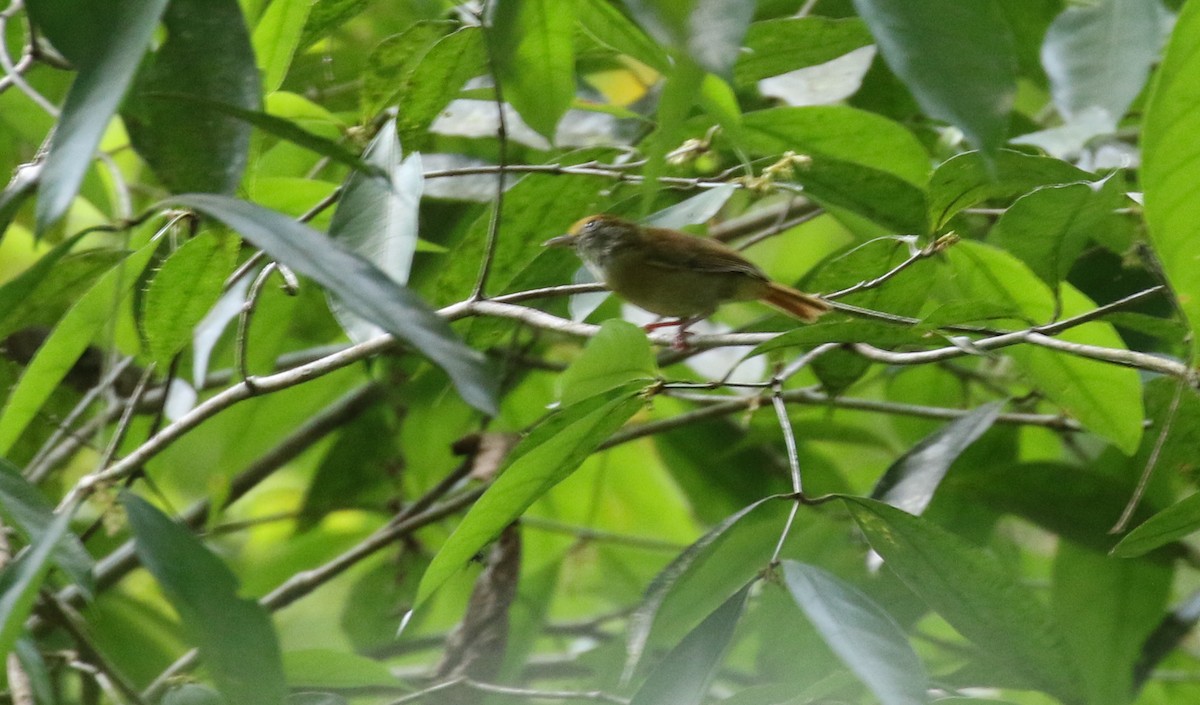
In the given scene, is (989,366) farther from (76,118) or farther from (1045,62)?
(76,118)

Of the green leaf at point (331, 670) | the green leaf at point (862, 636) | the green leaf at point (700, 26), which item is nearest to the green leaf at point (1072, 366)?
the green leaf at point (862, 636)

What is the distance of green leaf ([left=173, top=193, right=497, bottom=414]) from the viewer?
0.77 meters

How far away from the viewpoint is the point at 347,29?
264 cm

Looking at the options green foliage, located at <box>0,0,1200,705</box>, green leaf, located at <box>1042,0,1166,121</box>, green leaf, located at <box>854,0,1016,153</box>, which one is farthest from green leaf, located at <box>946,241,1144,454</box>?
green leaf, located at <box>854,0,1016,153</box>

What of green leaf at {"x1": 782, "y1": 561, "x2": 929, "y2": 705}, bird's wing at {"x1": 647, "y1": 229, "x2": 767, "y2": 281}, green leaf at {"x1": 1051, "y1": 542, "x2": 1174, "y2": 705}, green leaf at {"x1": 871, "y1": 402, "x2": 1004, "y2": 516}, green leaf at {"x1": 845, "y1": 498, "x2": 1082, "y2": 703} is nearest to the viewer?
green leaf at {"x1": 782, "y1": 561, "x2": 929, "y2": 705}

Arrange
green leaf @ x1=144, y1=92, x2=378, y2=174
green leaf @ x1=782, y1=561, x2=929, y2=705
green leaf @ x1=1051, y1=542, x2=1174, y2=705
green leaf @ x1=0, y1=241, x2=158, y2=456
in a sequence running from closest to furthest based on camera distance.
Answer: green leaf @ x1=144, y1=92, x2=378, y2=174 < green leaf @ x1=782, y1=561, x2=929, y2=705 < green leaf @ x1=0, y1=241, x2=158, y2=456 < green leaf @ x1=1051, y1=542, x2=1174, y2=705

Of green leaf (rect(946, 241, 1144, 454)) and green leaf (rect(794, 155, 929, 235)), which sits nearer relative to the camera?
green leaf (rect(946, 241, 1144, 454))

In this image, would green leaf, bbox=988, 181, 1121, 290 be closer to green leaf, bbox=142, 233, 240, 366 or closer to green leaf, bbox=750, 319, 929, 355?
green leaf, bbox=750, 319, 929, 355

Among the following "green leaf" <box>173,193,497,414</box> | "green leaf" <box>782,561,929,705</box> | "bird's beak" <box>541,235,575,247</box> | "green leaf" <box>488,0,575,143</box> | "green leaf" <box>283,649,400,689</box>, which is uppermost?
"green leaf" <box>488,0,575,143</box>

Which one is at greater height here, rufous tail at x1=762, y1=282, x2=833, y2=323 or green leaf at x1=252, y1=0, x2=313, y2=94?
green leaf at x1=252, y1=0, x2=313, y2=94

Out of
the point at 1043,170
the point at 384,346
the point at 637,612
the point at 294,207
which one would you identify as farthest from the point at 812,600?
the point at 294,207

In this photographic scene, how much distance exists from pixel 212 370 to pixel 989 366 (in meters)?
1.51

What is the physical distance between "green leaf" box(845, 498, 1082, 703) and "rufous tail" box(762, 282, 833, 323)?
50 centimetres

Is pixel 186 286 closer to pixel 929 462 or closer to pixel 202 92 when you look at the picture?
pixel 202 92
